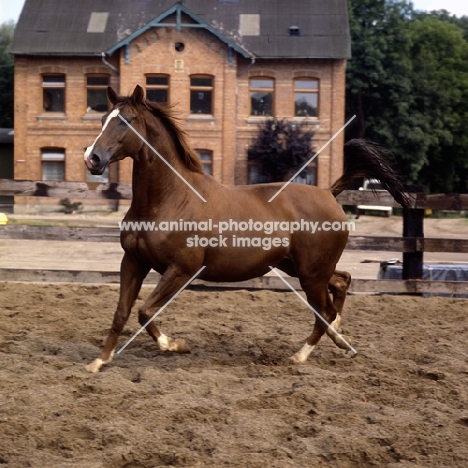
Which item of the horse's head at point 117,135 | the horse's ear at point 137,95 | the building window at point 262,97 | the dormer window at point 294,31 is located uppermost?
the dormer window at point 294,31

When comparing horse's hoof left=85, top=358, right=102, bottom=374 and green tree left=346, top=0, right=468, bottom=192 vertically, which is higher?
green tree left=346, top=0, right=468, bottom=192

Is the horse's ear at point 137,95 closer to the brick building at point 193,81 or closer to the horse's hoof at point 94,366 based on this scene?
the horse's hoof at point 94,366

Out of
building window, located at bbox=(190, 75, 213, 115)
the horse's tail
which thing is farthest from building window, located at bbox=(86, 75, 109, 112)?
the horse's tail

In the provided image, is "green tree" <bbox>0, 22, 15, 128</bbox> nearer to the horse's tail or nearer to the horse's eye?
the horse's tail

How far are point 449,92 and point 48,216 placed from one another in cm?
2793

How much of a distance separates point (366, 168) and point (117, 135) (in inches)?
105

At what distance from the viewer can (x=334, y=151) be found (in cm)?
3238

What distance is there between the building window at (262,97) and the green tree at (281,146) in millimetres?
1310

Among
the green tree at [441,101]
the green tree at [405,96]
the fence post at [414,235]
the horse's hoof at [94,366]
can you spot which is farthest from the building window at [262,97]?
the horse's hoof at [94,366]

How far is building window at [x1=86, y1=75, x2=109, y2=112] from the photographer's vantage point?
107 feet

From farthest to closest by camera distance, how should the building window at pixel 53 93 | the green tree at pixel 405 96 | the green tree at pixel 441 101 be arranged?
1. the green tree at pixel 441 101
2. the green tree at pixel 405 96
3. the building window at pixel 53 93

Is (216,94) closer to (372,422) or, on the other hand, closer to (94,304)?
(94,304)

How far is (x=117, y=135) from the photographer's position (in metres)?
5.60

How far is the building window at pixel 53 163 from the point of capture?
32688 millimetres
